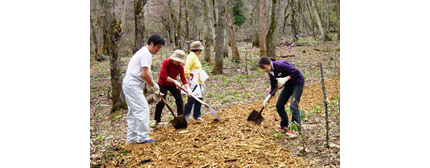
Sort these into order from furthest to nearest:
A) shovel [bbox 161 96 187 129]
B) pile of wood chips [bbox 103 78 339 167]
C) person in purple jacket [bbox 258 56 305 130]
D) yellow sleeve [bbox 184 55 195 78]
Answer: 1. yellow sleeve [bbox 184 55 195 78]
2. shovel [bbox 161 96 187 129]
3. person in purple jacket [bbox 258 56 305 130]
4. pile of wood chips [bbox 103 78 339 167]

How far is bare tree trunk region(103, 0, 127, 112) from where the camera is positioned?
5150mm

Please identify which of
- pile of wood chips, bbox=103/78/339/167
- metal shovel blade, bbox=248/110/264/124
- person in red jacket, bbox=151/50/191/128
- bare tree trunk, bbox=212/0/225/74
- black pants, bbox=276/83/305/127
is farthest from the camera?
bare tree trunk, bbox=212/0/225/74

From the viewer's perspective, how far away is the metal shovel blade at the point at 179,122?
5.31m

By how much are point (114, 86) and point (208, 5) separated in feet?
39.8

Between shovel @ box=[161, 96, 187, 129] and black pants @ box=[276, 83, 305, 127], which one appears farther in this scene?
shovel @ box=[161, 96, 187, 129]

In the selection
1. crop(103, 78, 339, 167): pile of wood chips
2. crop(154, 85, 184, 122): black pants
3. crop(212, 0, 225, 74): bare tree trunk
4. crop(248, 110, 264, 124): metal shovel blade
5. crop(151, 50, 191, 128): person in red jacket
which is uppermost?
crop(212, 0, 225, 74): bare tree trunk

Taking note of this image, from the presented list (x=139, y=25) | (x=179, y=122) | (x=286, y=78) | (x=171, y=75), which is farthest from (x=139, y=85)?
(x=139, y=25)

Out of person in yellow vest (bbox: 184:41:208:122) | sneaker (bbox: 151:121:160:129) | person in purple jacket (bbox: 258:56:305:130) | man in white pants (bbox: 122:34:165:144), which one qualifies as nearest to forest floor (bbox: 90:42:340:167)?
sneaker (bbox: 151:121:160:129)

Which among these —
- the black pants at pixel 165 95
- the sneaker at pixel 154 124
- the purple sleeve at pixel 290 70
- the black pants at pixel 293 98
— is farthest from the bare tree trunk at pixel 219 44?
the purple sleeve at pixel 290 70

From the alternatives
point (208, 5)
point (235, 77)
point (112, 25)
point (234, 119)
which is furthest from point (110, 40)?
point (208, 5)

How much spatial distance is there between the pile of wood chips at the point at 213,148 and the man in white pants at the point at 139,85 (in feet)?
0.63

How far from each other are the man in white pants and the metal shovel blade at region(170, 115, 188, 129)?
72cm

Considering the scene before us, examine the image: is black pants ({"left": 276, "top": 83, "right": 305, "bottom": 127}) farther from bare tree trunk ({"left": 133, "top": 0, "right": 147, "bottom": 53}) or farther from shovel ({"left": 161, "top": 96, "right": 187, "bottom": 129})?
bare tree trunk ({"left": 133, "top": 0, "right": 147, "bottom": 53})

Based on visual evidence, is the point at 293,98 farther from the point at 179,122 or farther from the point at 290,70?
the point at 179,122
